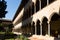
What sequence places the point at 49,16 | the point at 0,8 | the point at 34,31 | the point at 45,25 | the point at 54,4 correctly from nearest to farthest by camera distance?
the point at 54,4 < the point at 49,16 < the point at 45,25 < the point at 34,31 < the point at 0,8

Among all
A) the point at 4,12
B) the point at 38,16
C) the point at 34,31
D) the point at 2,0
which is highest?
the point at 2,0

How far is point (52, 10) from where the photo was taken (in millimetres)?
19859

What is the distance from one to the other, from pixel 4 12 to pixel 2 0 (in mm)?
4385

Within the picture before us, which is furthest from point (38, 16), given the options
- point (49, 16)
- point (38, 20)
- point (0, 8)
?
point (0, 8)

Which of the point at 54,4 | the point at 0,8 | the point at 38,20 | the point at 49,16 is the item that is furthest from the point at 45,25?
the point at 0,8

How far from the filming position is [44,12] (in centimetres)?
2361

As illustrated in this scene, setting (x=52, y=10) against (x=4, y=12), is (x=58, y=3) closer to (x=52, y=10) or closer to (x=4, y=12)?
(x=52, y=10)

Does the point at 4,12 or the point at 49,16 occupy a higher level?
the point at 4,12

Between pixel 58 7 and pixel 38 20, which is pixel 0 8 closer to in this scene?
pixel 38 20

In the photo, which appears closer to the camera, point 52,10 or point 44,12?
point 52,10

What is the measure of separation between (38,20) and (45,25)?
151cm

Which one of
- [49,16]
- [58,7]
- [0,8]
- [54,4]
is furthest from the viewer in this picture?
[0,8]

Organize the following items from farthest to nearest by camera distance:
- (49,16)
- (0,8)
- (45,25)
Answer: (0,8), (45,25), (49,16)

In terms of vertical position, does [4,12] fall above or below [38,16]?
above
